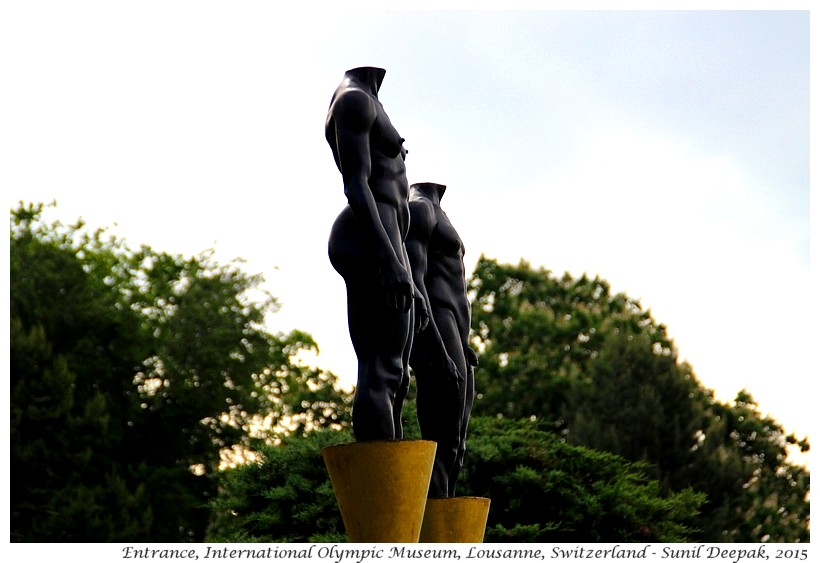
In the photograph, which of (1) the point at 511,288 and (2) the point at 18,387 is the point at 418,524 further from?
(1) the point at 511,288

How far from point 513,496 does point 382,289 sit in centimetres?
839

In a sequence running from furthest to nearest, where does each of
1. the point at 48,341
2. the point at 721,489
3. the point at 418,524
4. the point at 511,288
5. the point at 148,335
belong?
the point at 511,288, the point at 148,335, the point at 48,341, the point at 721,489, the point at 418,524

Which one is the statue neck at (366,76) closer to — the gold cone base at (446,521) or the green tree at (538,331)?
the gold cone base at (446,521)

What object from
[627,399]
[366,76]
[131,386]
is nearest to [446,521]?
[366,76]

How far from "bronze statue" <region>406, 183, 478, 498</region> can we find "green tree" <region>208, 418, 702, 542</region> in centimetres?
583

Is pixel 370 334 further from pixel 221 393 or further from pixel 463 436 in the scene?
pixel 221 393

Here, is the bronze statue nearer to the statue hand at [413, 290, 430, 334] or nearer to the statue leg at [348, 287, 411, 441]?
the statue hand at [413, 290, 430, 334]

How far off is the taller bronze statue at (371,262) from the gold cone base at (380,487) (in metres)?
0.20

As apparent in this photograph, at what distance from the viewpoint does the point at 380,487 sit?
6047 mm

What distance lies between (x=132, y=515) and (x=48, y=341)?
516cm

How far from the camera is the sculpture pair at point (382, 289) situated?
6348mm

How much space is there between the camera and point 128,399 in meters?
30.0

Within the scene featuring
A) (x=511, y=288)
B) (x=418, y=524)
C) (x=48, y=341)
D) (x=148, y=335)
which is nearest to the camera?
(x=418, y=524)
